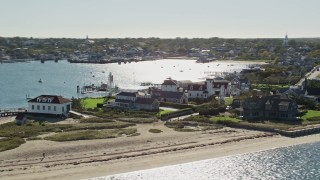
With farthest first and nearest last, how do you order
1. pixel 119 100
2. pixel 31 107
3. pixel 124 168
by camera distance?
pixel 119 100
pixel 31 107
pixel 124 168

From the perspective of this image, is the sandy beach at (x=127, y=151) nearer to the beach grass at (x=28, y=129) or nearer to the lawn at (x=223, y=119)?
the lawn at (x=223, y=119)

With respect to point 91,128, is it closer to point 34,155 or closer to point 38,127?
point 38,127

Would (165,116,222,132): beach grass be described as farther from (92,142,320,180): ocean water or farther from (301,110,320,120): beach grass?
(301,110,320,120): beach grass

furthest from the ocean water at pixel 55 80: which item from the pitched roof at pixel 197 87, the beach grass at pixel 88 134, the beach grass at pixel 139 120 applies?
the beach grass at pixel 88 134

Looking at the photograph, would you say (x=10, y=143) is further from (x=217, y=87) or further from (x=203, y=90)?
(x=217, y=87)

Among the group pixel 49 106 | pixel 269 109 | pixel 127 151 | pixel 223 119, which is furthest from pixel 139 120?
pixel 269 109

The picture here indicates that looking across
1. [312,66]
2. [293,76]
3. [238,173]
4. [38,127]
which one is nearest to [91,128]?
[38,127]
